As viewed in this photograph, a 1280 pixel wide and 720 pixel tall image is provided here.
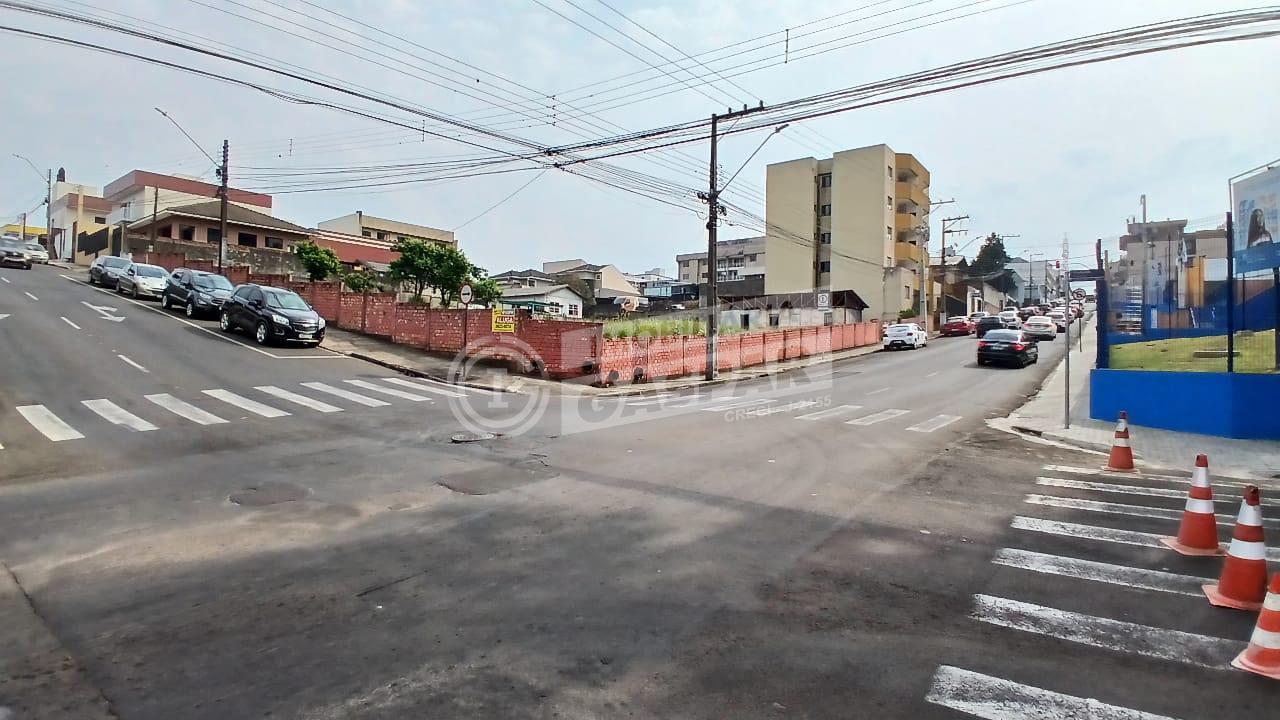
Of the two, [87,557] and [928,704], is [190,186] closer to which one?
[87,557]

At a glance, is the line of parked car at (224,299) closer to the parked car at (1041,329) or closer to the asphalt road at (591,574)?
the asphalt road at (591,574)

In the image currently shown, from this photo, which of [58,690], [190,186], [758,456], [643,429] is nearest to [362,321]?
[643,429]

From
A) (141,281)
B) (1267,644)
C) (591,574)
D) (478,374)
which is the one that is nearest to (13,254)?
(141,281)

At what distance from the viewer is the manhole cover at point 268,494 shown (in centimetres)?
761

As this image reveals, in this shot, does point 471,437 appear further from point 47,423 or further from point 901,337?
point 901,337

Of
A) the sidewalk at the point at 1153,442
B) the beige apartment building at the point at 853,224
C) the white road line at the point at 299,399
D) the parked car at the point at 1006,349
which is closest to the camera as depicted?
the sidewalk at the point at 1153,442

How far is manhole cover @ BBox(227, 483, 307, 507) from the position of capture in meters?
7.61

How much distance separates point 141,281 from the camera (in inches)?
1179

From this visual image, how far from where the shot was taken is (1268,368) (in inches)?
504

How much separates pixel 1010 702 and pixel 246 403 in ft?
47.1

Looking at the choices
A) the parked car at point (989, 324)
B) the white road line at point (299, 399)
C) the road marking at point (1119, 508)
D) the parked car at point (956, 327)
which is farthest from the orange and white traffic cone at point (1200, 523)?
the parked car at point (956, 327)

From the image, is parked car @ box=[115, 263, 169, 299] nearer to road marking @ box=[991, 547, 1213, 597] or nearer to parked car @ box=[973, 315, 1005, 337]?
road marking @ box=[991, 547, 1213, 597]

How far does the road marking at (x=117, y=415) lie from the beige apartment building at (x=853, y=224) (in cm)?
4937

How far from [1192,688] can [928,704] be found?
5.11 ft
